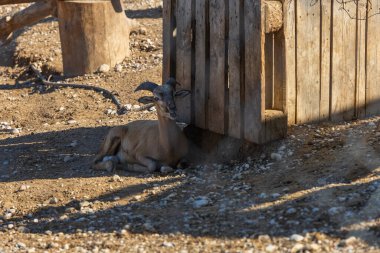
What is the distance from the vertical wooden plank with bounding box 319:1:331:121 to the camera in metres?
10.0

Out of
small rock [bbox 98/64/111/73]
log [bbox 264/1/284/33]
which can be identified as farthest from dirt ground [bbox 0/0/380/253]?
small rock [bbox 98/64/111/73]

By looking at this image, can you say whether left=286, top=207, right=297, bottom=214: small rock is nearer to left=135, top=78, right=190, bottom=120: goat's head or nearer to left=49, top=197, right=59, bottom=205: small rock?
left=49, top=197, right=59, bottom=205: small rock

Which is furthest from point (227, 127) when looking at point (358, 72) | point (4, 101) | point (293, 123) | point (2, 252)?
point (4, 101)

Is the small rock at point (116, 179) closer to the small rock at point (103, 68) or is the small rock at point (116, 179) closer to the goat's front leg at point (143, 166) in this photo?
the goat's front leg at point (143, 166)

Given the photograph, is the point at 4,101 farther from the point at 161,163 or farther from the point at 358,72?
the point at 358,72

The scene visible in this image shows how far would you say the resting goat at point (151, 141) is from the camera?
10.5 meters

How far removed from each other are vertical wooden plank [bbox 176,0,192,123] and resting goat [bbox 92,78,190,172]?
205 millimetres

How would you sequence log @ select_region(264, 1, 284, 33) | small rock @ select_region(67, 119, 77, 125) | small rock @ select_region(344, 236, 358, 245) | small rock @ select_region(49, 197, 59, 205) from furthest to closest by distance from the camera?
small rock @ select_region(67, 119, 77, 125)
log @ select_region(264, 1, 284, 33)
small rock @ select_region(49, 197, 59, 205)
small rock @ select_region(344, 236, 358, 245)

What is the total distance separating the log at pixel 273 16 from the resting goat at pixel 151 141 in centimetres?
152

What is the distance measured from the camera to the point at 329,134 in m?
9.91

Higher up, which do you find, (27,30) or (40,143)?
(27,30)

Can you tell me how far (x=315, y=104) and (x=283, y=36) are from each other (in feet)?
3.51

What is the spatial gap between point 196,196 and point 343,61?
273 centimetres

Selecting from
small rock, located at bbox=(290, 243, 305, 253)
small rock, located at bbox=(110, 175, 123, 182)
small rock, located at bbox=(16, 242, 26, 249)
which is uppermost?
small rock, located at bbox=(290, 243, 305, 253)
